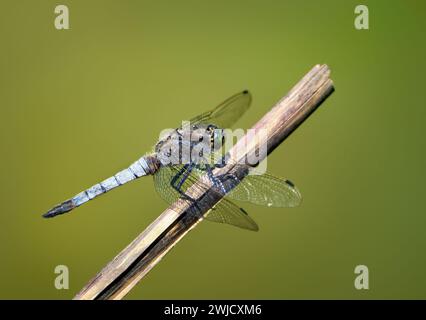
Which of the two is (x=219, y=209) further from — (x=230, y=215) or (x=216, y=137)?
(x=216, y=137)

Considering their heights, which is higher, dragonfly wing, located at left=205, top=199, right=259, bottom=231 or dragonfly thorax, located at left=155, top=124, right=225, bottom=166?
dragonfly thorax, located at left=155, top=124, right=225, bottom=166

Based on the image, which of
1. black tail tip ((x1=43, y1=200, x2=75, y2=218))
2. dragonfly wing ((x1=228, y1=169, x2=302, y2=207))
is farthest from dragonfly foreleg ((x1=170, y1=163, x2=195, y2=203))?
black tail tip ((x1=43, y1=200, x2=75, y2=218))

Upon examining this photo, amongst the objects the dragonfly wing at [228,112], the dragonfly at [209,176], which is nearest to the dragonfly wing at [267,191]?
the dragonfly at [209,176]

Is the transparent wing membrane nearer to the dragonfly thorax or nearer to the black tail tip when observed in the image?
the dragonfly thorax

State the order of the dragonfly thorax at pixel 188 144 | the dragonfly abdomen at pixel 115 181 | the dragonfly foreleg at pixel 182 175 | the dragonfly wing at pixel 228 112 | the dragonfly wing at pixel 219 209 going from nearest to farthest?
the dragonfly wing at pixel 219 209, the dragonfly foreleg at pixel 182 175, the dragonfly thorax at pixel 188 144, the dragonfly abdomen at pixel 115 181, the dragonfly wing at pixel 228 112

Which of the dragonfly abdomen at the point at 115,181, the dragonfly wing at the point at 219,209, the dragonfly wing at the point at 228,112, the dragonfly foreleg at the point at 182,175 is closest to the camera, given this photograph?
the dragonfly wing at the point at 219,209

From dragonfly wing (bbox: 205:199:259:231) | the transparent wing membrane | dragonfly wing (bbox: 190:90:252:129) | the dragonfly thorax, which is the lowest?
dragonfly wing (bbox: 205:199:259:231)

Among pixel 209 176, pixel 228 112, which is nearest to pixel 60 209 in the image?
pixel 209 176

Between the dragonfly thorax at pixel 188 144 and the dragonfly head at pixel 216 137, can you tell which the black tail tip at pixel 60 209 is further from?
the dragonfly head at pixel 216 137
